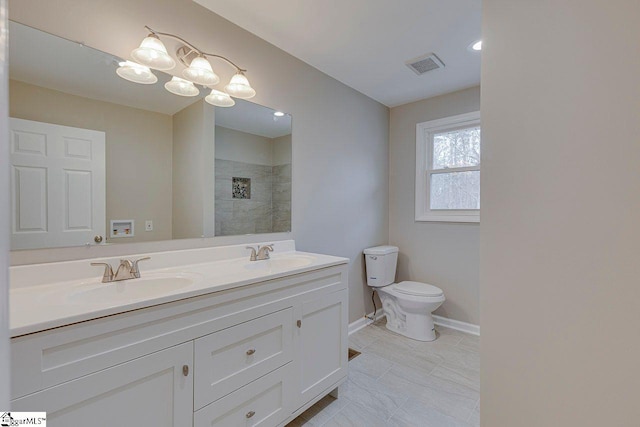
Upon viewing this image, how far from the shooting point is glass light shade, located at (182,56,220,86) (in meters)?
1.47

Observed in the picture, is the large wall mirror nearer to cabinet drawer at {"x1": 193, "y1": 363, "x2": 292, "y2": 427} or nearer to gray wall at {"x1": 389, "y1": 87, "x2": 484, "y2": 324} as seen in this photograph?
cabinet drawer at {"x1": 193, "y1": 363, "x2": 292, "y2": 427}

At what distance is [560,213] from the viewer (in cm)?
59

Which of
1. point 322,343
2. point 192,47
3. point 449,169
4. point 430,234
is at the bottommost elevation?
point 322,343

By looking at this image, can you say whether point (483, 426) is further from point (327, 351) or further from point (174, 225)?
point (174, 225)

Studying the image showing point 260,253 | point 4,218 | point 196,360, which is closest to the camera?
point 4,218

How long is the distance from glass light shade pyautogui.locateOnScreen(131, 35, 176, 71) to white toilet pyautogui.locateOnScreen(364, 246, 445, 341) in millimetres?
2214

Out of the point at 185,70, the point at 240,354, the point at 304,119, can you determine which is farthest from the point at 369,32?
the point at 240,354

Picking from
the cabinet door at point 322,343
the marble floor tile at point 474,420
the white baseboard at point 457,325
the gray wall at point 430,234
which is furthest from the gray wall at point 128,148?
the white baseboard at point 457,325

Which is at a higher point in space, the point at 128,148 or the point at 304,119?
the point at 304,119

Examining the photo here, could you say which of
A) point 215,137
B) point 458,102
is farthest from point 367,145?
point 215,137

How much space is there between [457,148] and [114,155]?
2904mm

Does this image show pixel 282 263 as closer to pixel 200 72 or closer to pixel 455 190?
pixel 200 72

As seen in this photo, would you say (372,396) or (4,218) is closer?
(4,218)

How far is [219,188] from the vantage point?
1.68 metres
